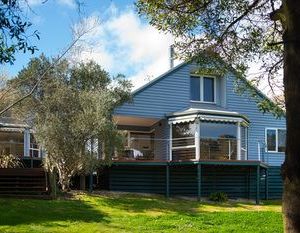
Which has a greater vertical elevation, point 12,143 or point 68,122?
point 68,122

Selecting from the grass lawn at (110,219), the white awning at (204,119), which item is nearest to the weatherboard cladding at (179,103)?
the white awning at (204,119)

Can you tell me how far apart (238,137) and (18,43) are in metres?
21.5

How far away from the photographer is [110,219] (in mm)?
14664

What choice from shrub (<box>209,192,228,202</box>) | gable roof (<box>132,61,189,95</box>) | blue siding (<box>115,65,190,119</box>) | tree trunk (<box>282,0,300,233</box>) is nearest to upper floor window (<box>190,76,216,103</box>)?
blue siding (<box>115,65,190,119</box>)

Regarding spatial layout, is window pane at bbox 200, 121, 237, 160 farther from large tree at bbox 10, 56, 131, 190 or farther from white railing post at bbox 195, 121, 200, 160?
large tree at bbox 10, 56, 131, 190

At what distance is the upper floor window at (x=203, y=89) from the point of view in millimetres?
29562

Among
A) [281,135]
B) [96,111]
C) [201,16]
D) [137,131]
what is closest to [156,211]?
[96,111]

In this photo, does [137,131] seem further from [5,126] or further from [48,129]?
[48,129]

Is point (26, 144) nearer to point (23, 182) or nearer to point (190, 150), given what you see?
point (23, 182)

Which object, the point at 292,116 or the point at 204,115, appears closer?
the point at 292,116

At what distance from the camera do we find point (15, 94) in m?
23.3

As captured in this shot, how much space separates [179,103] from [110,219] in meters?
14.7

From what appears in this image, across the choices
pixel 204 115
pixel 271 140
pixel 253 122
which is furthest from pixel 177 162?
pixel 271 140

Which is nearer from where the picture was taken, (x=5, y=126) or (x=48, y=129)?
(x=48, y=129)
